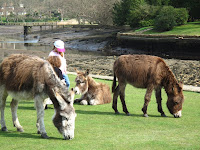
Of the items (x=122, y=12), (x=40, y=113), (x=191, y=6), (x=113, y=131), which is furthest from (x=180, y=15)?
(x=40, y=113)

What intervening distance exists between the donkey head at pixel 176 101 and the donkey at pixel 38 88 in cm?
427

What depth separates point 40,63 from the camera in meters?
7.86

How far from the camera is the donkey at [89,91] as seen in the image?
1229 centimetres

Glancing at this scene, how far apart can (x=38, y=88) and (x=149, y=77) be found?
417cm

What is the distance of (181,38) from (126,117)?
1325 inches

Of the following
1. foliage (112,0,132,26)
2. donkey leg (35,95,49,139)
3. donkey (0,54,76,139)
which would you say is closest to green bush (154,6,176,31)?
foliage (112,0,132,26)

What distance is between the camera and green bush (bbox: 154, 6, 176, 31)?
48.1 metres

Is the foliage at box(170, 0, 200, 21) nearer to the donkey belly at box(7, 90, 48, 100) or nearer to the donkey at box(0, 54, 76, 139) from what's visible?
the donkey at box(0, 54, 76, 139)

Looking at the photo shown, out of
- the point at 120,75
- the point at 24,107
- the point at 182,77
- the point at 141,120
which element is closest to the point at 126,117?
the point at 141,120

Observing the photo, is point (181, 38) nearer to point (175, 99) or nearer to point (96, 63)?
point (96, 63)

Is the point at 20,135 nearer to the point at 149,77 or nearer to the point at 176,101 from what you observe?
the point at 149,77

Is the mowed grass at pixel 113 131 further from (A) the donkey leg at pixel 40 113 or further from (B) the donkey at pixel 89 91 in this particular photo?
(B) the donkey at pixel 89 91

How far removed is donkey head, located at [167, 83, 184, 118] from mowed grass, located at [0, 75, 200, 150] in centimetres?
20

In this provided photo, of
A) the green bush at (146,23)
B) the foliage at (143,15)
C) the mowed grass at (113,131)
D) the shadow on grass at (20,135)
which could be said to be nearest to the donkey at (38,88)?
the shadow on grass at (20,135)
